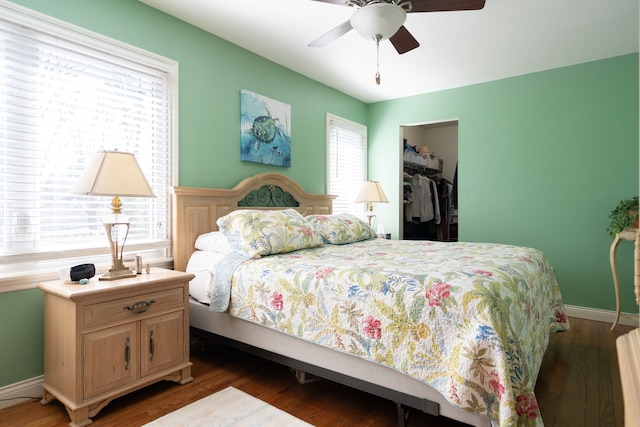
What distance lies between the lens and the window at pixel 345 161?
4734mm

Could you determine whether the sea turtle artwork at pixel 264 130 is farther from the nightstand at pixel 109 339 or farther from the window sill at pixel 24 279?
the window sill at pixel 24 279

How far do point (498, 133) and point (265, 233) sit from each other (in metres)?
3.13

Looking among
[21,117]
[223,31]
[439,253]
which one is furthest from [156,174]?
[439,253]

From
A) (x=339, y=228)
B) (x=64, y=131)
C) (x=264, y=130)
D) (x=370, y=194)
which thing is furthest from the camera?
(x=370, y=194)

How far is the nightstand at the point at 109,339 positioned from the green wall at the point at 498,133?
3.77 ft

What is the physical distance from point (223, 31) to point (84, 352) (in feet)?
8.53

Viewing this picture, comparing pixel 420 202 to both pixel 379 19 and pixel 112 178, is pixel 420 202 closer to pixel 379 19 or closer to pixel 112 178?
pixel 379 19

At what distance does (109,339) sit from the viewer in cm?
204

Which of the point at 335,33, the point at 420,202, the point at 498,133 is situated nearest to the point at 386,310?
the point at 335,33

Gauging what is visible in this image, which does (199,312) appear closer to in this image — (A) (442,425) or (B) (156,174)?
(B) (156,174)

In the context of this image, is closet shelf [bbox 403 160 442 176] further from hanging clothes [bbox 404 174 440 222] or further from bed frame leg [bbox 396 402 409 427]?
bed frame leg [bbox 396 402 409 427]

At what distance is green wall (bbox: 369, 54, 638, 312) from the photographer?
375 cm

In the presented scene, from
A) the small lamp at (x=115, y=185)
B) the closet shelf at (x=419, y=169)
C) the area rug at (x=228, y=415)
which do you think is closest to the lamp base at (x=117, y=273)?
the small lamp at (x=115, y=185)

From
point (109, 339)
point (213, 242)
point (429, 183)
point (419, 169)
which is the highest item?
point (419, 169)
